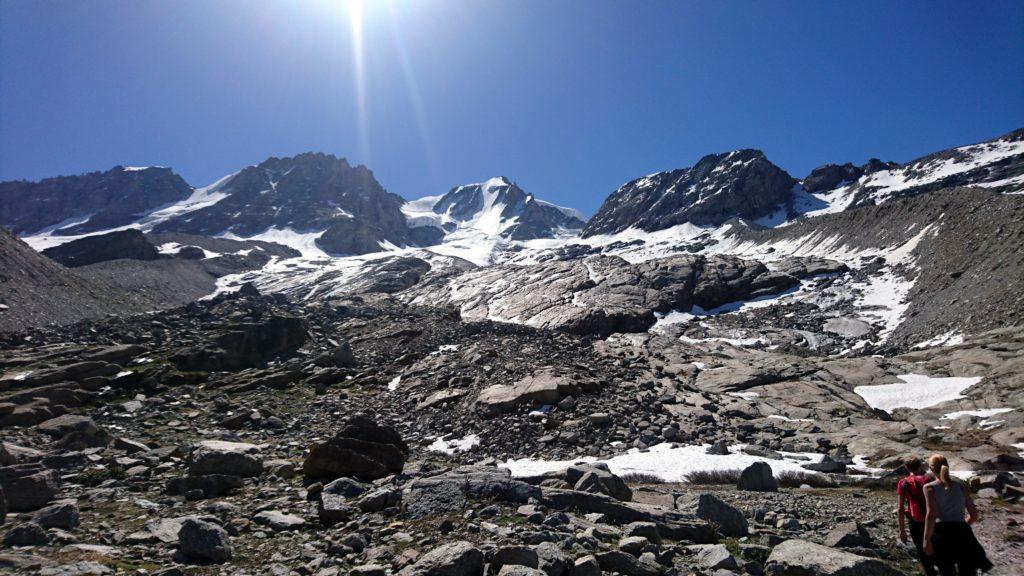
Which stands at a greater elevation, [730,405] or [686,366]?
[686,366]

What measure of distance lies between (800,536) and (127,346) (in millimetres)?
38097

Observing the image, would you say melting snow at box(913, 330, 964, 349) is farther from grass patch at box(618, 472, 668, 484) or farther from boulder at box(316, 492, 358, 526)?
boulder at box(316, 492, 358, 526)

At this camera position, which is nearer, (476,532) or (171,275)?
(476,532)

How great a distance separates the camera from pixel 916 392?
29.9 metres

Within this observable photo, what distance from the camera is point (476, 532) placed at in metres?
9.34

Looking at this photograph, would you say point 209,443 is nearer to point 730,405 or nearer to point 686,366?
point 730,405

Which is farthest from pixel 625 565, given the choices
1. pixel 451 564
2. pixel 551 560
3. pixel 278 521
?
A: pixel 278 521

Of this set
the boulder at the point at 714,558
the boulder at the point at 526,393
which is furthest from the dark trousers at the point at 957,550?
the boulder at the point at 526,393

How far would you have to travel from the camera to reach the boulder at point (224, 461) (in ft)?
43.1

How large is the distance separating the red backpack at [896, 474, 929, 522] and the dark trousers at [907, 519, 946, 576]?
0.41 feet

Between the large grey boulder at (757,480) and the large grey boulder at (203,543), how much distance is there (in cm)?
1532

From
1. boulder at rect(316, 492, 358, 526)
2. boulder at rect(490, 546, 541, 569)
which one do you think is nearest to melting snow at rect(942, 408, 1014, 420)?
boulder at rect(490, 546, 541, 569)

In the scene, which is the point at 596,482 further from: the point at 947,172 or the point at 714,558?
the point at 947,172

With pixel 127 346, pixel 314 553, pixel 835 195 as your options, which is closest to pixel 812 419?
pixel 314 553
